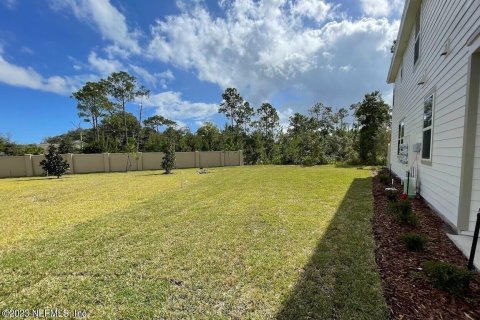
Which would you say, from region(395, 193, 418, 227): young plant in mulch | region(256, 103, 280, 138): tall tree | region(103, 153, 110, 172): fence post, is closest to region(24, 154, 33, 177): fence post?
region(103, 153, 110, 172): fence post

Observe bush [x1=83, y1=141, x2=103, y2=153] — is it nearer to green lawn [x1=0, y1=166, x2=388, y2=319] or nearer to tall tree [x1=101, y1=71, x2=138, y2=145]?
tall tree [x1=101, y1=71, x2=138, y2=145]

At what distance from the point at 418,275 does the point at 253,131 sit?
2733 centimetres

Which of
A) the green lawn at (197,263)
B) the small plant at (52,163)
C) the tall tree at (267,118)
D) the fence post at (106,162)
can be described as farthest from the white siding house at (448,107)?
the tall tree at (267,118)

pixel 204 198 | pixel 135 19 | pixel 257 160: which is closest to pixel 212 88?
pixel 257 160

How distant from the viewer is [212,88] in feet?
99.1

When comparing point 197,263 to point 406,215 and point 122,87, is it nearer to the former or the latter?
point 406,215

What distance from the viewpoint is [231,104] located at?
31.3 m

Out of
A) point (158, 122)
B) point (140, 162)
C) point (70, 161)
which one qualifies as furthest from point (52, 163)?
point (158, 122)

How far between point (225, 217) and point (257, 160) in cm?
1942

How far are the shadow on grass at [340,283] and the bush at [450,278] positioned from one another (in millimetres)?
465

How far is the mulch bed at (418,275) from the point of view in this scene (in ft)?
6.21

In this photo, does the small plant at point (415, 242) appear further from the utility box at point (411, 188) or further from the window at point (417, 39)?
the window at point (417, 39)

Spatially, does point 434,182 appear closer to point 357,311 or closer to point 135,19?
point 357,311

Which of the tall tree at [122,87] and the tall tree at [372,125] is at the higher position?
the tall tree at [122,87]
